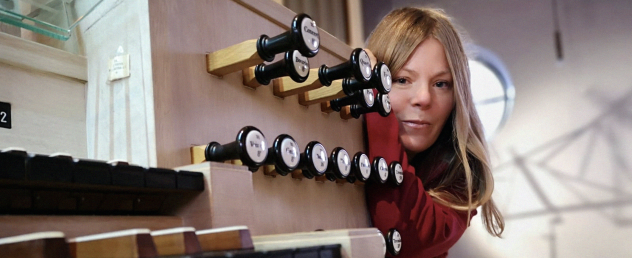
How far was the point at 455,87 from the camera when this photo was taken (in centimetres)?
116

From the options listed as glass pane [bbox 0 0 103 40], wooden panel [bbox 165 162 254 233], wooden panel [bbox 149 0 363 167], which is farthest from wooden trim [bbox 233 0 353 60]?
wooden panel [bbox 165 162 254 233]

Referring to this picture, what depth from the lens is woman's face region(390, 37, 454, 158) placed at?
3.74ft

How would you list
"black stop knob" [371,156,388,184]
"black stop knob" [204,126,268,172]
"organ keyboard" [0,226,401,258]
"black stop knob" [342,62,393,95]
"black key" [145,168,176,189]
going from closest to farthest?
1. "organ keyboard" [0,226,401,258]
2. "black key" [145,168,176,189]
3. "black stop knob" [204,126,268,172]
4. "black stop knob" [342,62,393,95]
5. "black stop knob" [371,156,388,184]

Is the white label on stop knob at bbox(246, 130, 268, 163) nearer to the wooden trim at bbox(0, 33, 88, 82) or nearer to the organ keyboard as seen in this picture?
the organ keyboard

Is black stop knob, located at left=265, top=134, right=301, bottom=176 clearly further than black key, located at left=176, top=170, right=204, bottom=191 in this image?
Yes

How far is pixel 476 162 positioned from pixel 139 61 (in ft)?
2.63

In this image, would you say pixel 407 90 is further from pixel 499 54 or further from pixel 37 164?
pixel 499 54

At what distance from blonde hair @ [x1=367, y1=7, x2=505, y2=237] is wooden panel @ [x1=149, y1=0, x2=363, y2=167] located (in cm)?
29

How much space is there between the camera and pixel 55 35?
0.73 m

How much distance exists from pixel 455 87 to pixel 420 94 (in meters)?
0.09

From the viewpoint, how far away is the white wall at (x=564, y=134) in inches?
119

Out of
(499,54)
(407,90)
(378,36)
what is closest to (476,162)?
(407,90)

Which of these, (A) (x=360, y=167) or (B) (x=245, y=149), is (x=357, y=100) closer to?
(A) (x=360, y=167)

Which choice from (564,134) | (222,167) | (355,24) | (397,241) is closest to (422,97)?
(397,241)
